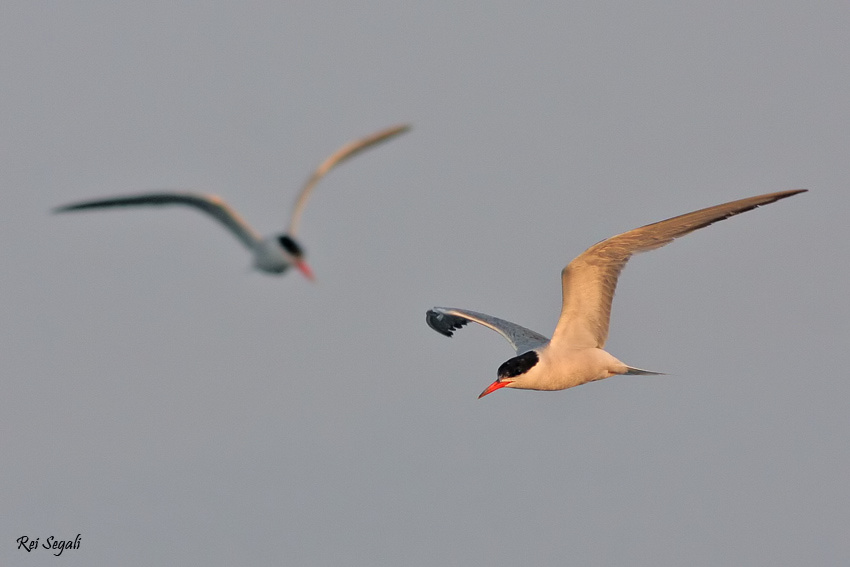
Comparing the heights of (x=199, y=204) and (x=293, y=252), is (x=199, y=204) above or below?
above

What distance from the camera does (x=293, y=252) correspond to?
8.20m

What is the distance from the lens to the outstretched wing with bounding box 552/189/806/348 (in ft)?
34.8

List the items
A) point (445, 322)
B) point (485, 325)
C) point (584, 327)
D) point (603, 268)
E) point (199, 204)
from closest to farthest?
point (199, 204) < point (603, 268) < point (584, 327) < point (485, 325) < point (445, 322)

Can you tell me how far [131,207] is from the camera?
8.73 m

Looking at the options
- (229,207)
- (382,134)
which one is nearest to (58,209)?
(229,207)

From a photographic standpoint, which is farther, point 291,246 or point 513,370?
point 513,370

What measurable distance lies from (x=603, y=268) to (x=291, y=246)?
4.63 meters

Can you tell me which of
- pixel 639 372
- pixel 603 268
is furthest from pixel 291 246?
pixel 639 372

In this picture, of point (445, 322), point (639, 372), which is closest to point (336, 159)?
point (639, 372)

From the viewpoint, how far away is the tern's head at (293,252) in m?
8.20

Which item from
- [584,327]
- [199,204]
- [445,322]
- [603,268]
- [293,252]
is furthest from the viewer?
Answer: [445,322]

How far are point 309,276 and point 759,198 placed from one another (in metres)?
4.72

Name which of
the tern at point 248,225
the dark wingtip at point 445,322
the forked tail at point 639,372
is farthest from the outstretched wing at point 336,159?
the dark wingtip at point 445,322

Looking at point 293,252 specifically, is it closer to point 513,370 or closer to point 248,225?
point 248,225
